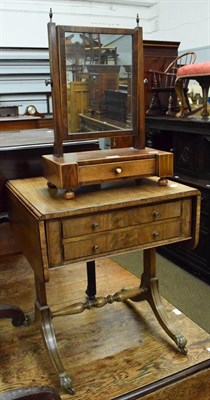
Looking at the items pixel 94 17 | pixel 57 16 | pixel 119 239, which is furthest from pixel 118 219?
pixel 94 17

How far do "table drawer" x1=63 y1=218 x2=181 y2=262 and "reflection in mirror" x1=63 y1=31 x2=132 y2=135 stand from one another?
397 mm

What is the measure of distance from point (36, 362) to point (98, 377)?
0.89 ft

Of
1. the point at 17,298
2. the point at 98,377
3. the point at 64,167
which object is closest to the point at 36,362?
the point at 98,377

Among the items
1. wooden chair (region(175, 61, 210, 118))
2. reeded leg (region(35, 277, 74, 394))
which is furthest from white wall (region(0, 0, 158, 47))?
reeded leg (region(35, 277, 74, 394))

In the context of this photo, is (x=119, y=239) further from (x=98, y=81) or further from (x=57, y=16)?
(x=57, y=16)

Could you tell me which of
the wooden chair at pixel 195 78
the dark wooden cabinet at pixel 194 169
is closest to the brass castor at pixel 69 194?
the dark wooden cabinet at pixel 194 169

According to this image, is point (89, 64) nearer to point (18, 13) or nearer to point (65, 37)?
point (65, 37)

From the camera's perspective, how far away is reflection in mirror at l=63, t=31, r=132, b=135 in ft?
Answer: 4.54

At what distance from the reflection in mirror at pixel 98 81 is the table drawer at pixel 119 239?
397 mm

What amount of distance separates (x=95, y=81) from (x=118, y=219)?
1.72ft

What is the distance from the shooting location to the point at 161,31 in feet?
18.1

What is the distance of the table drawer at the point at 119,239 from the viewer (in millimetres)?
1326

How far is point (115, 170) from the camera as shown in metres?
1.40

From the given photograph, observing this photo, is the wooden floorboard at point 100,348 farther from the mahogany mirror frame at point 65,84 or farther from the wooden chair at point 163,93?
the wooden chair at point 163,93
